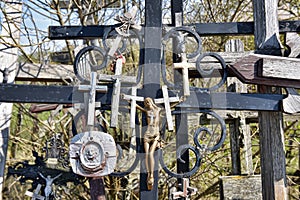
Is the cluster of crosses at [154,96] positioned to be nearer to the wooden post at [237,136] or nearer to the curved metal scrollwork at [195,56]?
the curved metal scrollwork at [195,56]

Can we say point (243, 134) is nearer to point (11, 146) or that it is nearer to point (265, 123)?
A: point (265, 123)

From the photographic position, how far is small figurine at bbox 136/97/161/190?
4.12 feet

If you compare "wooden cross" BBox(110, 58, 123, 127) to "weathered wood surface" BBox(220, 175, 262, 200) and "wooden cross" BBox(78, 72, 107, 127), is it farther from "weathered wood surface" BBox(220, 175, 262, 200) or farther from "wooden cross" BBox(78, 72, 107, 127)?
"weathered wood surface" BBox(220, 175, 262, 200)

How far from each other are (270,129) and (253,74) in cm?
24

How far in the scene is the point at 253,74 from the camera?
137 centimetres

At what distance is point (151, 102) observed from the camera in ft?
4.28

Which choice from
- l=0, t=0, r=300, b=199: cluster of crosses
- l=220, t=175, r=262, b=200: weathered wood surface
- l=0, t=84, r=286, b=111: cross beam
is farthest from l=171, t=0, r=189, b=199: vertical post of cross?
l=220, t=175, r=262, b=200: weathered wood surface

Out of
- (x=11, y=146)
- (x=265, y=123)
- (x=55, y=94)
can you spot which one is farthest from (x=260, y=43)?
(x=11, y=146)

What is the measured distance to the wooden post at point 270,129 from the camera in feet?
4.67

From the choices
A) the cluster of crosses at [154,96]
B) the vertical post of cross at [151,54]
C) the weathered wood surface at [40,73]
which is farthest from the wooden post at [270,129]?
the weathered wood surface at [40,73]

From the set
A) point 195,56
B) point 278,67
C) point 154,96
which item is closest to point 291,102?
point 278,67

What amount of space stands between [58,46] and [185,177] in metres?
1.97

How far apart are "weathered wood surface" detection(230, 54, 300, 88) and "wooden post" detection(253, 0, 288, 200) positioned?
0.38 ft

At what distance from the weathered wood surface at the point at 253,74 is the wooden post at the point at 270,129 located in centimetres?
11
